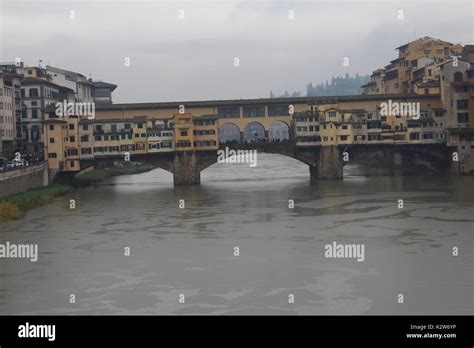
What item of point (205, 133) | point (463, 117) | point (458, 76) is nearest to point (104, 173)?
point (205, 133)

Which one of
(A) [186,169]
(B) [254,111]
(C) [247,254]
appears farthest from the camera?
(B) [254,111]

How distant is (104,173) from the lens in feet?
182

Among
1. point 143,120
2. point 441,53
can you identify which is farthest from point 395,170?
point 143,120

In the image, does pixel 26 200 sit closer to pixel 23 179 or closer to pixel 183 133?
pixel 23 179

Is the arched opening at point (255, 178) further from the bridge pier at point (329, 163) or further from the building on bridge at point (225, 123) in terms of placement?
the building on bridge at point (225, 123)

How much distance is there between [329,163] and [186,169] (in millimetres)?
7958

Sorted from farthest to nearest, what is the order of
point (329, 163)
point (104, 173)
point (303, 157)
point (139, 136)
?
1. point (104, 173)
2. point (303, 157)
3. point (329, 163)
4. point (139, 136)

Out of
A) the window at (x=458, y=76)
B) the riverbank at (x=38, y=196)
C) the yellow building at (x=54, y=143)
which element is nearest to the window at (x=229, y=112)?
the riverbank at (x=38, y=196)

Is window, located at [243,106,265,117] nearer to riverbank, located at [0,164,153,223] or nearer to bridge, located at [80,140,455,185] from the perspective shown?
bridge, located at [80,140,455,185]

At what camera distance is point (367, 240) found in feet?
79.4

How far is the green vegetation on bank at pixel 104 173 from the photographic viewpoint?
158ft

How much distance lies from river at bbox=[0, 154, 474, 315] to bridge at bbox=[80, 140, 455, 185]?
6.03 meters

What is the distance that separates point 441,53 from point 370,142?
58.6 ft
